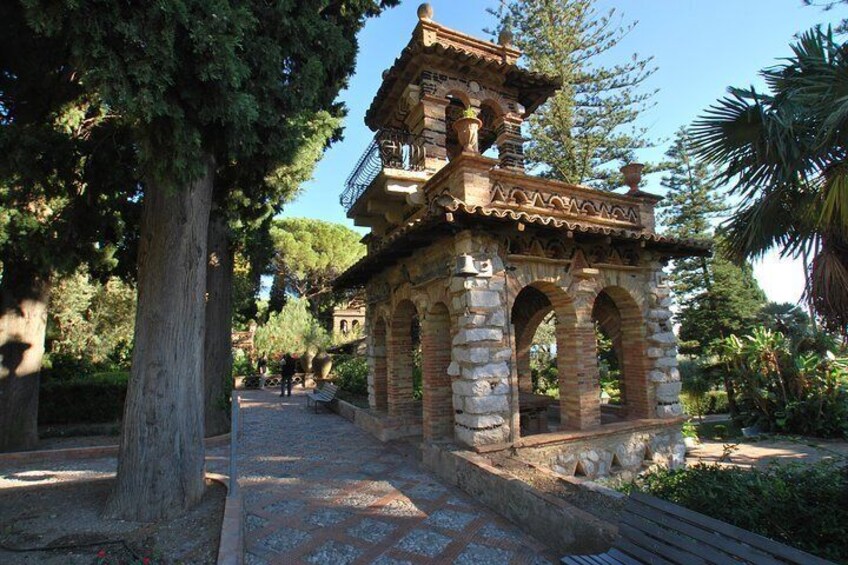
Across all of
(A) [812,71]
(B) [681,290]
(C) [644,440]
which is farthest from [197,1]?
(B) [681,290]

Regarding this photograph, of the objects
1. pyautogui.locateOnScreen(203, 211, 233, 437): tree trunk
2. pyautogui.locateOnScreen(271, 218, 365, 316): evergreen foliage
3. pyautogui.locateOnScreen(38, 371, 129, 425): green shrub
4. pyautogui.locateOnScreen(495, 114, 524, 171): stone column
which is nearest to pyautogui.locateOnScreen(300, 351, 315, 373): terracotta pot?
pyautogui.locateOnScreen(271, 218, 365, 316): evergreen foliage

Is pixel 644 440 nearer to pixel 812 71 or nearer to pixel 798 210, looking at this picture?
pixel 798 210

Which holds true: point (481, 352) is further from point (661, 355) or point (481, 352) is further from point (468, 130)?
point (661, 355)

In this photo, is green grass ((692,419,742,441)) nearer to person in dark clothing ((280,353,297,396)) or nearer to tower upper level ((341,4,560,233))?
tower upper level ((341,4,560,233))

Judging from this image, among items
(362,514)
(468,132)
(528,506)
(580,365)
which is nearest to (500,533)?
(528,506)

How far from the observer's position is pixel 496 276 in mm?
6113

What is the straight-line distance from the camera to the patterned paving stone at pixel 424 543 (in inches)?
152

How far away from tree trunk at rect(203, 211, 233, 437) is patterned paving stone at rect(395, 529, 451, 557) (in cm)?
609

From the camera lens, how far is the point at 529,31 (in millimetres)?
15859

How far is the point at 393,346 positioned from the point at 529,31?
13273 mm

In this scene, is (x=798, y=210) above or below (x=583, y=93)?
below

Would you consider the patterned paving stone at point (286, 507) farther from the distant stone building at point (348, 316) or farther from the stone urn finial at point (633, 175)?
the distant stone building at point (348, 316)

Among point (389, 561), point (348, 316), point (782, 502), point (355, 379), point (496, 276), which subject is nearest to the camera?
point (782, 502)

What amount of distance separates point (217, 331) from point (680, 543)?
8.59m
